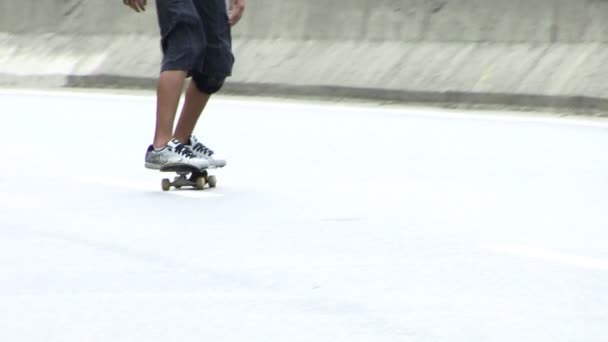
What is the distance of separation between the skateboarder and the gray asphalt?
9.1 inches

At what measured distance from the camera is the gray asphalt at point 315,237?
617 centimetres

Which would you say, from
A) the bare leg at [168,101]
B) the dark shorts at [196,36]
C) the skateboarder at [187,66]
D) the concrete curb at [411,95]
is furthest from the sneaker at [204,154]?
the concrete curb at [411,95]

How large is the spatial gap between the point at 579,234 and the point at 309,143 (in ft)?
15.7

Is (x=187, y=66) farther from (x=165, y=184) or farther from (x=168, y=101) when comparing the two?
(x=165, y=184)

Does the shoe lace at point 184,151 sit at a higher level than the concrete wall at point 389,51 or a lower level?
higher

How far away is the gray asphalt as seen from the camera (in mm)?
6168

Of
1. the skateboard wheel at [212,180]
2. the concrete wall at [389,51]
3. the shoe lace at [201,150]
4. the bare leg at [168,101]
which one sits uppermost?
the bare leg at [168,101]

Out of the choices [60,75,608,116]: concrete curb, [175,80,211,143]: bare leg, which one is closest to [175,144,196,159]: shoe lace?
[175,80,211,143]: bare leg

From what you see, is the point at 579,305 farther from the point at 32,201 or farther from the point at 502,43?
the point at 502,43

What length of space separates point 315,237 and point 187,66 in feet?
7.14

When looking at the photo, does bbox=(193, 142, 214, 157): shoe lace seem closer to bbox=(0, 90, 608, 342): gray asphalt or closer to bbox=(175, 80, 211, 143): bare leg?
bbox=(175, 80, 211, 143): bare leg

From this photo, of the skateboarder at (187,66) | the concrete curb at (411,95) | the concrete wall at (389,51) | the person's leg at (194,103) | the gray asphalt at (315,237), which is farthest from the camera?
the concrete wall at (389,51)

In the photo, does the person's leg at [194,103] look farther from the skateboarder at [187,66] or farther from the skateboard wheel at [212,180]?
the skateboard wheel at [212,180]

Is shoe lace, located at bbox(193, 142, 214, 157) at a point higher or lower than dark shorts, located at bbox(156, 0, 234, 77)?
lower
